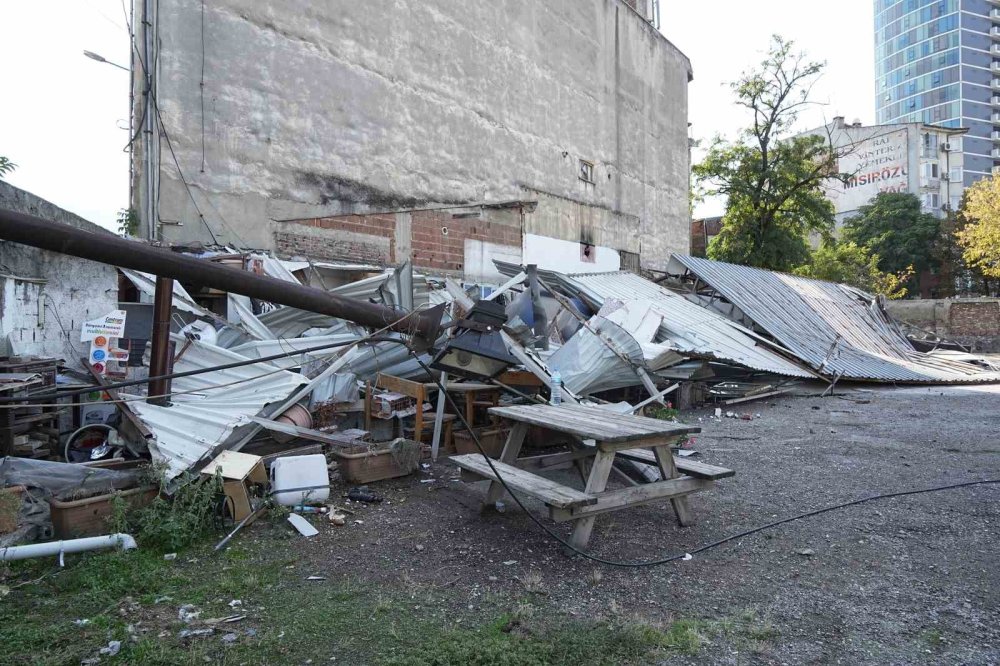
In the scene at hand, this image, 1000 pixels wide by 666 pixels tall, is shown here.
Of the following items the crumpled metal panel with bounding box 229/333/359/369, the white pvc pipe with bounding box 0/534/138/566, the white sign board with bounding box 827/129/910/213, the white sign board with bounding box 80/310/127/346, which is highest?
the white sign board with bounding box 827/129/910/213

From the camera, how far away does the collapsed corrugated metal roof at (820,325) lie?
12.8 metres

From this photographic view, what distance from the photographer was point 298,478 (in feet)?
16.7

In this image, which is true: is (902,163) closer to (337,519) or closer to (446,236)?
(446,236)

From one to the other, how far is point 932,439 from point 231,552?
24.6ft

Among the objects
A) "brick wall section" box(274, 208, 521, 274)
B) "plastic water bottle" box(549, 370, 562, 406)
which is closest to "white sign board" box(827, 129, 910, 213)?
"brick wall section" box(274, 208, 521, 274)

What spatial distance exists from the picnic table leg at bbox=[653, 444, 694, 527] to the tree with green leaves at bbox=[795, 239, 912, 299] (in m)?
27.7

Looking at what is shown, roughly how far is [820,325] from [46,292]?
14310 mm

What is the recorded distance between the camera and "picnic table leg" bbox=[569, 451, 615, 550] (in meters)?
4.07

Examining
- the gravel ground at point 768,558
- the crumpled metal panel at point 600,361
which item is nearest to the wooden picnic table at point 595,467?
the gravel ground at point 768,558

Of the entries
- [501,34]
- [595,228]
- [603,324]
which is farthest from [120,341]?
[595,228]

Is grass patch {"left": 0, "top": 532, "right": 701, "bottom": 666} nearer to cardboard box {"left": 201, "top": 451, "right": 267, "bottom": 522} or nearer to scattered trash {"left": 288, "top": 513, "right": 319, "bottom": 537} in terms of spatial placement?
scattered trash {"left": 288, "top": 513, "right": 319, "bottom": 537}

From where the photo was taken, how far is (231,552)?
13.6ft

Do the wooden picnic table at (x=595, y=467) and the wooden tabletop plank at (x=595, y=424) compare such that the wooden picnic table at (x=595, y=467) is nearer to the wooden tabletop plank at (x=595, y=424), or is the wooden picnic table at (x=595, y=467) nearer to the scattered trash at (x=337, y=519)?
the wooden tabletop plank at (x=595, y=424)

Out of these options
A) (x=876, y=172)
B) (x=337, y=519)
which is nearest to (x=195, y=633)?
(x=337, y=519)
